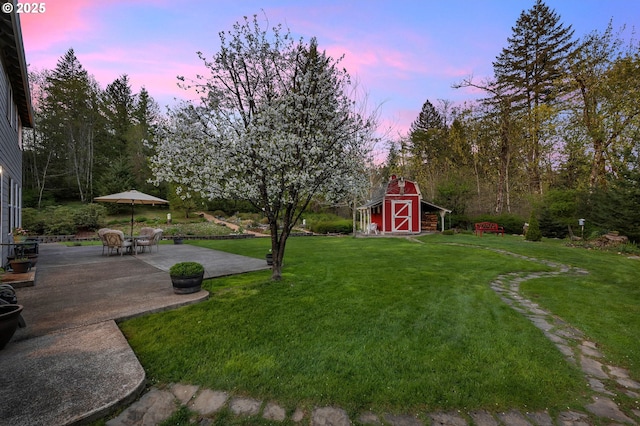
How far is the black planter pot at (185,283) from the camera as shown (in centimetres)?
459

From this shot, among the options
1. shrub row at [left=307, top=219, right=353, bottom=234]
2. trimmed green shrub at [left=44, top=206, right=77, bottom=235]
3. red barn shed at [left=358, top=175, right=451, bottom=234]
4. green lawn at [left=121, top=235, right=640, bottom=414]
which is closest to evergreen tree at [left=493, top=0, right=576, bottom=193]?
red barn shed at [left=358, top=175, right=451, bottom=234]

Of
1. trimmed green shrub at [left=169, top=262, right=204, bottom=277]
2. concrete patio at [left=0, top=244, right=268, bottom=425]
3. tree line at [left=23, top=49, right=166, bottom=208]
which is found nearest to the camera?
concrete patio at [left=0, top=244, right=268, bottom=425]

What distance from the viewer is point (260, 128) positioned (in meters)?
4.72

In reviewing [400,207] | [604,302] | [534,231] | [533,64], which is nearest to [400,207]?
[400,207]

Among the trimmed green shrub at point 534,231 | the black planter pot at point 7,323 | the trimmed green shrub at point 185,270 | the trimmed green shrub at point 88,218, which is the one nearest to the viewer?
the black planter pot at point 7,323

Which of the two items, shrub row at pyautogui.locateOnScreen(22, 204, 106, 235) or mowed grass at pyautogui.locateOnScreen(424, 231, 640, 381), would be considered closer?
mowed grass at pyautogui.locateOnScreen(424, 231, 640, 381)

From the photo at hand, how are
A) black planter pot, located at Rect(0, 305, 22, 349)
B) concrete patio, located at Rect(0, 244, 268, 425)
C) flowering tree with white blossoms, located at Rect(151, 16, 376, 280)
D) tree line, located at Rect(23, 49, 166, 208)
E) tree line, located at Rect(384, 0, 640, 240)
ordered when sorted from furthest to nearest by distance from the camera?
tree line, located at Rect(23, 49, 166, 208), tree line, located at Rect(384, 0, 640, 240), flowering tree with white blossoms, located at Rect(151, 16, 376, 280), black planter pot, located at Rect(0, 305, 22, 349), concrete patio, located at Rect(0, 244, 268, 425)

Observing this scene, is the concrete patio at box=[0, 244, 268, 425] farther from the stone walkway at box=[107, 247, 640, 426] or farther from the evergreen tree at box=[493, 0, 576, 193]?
the evergreen tree at box=[493, 0, 576, 193]

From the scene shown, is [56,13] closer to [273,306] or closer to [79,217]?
[273,306]

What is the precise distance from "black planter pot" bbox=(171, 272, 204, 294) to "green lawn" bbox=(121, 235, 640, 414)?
0.40 metres

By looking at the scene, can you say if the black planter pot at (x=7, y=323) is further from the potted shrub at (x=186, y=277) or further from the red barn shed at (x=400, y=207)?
the red barn shed at (x=400, y=207)

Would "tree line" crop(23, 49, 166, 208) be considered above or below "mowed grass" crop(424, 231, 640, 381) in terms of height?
above

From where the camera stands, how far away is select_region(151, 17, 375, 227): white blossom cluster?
4883mm

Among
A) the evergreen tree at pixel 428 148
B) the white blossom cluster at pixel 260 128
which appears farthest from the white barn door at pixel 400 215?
the white blossom cluster at pixel 260 128
